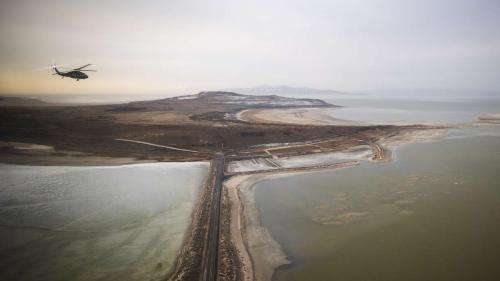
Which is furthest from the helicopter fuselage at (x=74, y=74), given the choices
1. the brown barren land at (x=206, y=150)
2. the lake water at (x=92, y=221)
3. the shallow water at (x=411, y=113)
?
the shallow water at (x=411, y=113)

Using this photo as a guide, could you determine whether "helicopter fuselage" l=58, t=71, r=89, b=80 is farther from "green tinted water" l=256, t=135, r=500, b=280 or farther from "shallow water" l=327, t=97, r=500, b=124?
"shallow water" l=327, t=97, r=500, b=124

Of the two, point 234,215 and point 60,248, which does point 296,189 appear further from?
point 60,248

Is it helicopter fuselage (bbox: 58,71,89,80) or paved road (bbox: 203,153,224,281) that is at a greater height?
helicopter fuselage (bbox: 58,71,89,80)

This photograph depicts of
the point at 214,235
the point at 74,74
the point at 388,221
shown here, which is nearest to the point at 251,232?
→ the point at 214,235

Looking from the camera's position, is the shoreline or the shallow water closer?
the shoreline

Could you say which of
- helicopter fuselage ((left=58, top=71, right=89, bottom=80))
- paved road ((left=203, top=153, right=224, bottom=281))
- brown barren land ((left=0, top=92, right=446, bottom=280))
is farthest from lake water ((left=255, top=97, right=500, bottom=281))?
helicopter fuselage ((left=58, top=71, right=89, bottom=80))

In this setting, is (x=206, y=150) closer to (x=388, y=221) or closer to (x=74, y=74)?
(x=74, y=74)

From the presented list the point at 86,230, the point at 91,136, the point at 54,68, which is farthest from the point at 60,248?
the point at 91,136
